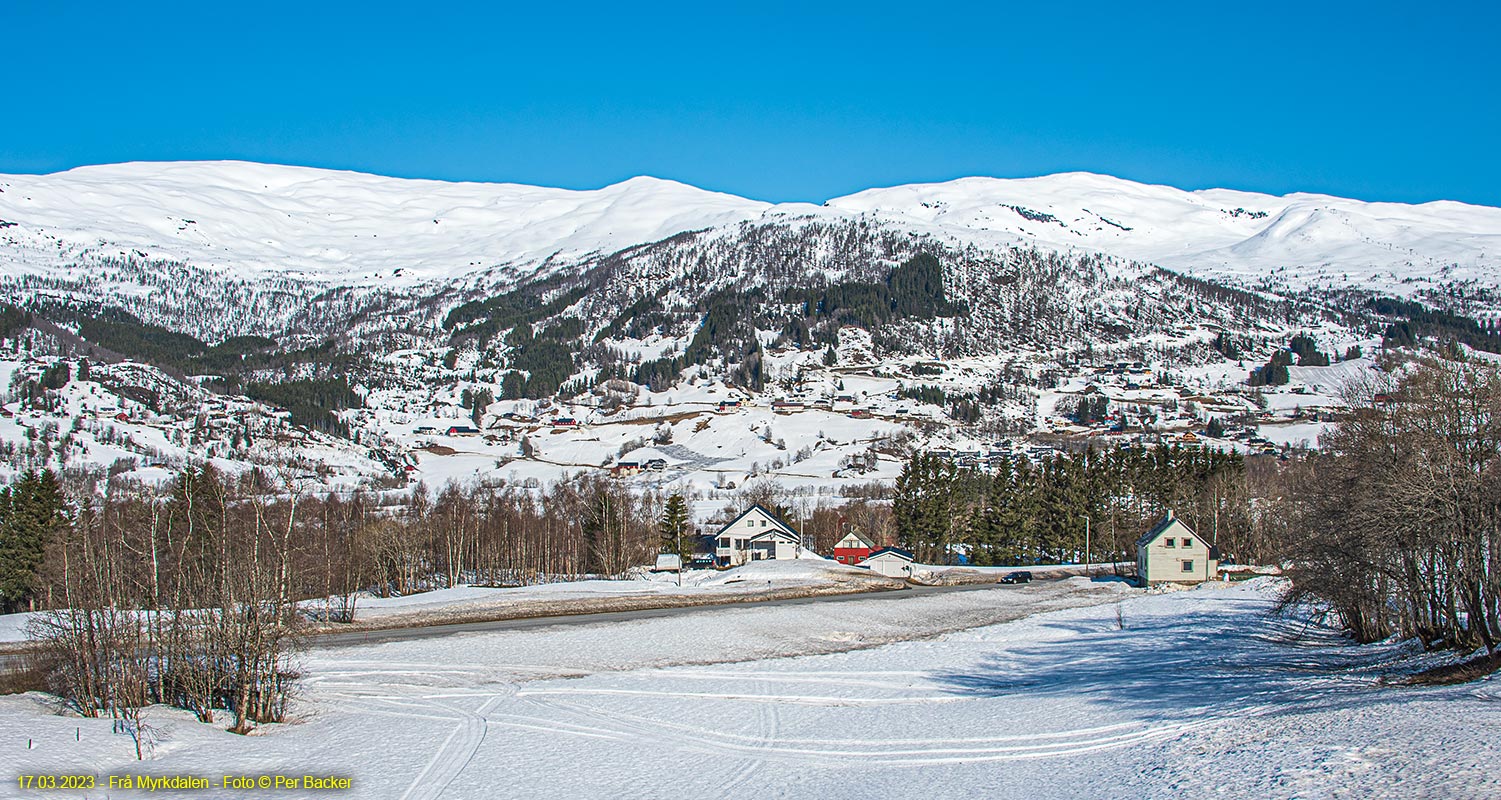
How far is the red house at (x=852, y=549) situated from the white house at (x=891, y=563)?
10.4 meters

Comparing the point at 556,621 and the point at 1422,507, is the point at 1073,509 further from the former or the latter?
the point at 1422,507

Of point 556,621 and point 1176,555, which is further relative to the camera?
point 1176,555

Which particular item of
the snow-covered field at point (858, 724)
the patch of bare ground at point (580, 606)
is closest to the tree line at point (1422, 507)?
the snow-covered field at point (858, 724)

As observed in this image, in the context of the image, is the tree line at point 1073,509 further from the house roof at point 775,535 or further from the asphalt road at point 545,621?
the asphalt road at point 545,621

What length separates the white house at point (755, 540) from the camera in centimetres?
10006

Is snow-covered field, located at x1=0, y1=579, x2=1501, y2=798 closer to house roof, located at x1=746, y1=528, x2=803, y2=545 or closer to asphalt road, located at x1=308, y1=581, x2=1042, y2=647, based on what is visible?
asphalt road, located at x1=308, y1=581, x2=1042, y2=647

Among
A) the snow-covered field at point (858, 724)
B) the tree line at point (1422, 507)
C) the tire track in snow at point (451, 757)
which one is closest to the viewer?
the snow-covered field at point (858, 724)

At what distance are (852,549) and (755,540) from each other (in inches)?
377

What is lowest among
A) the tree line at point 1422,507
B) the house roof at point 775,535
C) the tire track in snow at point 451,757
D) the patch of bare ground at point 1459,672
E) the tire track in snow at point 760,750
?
the tire track in snow at point 760,750

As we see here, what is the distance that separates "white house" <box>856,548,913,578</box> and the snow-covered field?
40.6 m

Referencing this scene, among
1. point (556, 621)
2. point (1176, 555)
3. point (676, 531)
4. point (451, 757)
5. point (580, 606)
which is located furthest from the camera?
point (676, 531)

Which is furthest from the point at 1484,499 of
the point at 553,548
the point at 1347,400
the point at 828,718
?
the point at 553,548

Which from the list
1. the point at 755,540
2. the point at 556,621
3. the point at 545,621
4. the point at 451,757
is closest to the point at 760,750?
the point at 451,757

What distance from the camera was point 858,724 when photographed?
2753 cm
